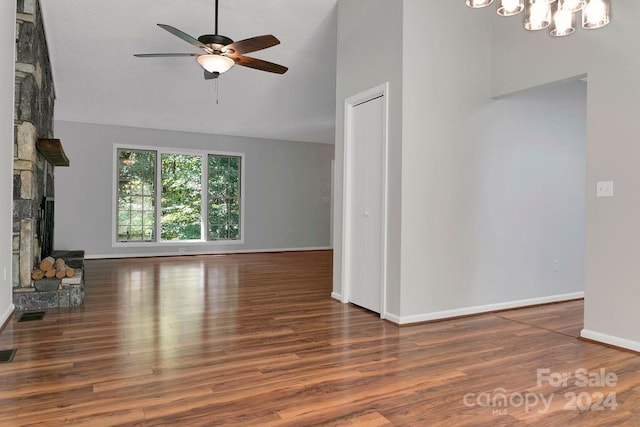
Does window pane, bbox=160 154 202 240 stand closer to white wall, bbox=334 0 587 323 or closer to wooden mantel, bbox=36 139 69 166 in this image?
wooden mantel, bbox=36 139 69 166

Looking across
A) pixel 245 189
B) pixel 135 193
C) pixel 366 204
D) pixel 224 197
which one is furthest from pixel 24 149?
pixel 245 189

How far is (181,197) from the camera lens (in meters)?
8.80

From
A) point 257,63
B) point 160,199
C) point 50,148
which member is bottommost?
point 160,199

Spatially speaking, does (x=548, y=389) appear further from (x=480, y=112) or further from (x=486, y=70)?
(x=486, y=70)

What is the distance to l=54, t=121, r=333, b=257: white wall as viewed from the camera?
795 centimetres

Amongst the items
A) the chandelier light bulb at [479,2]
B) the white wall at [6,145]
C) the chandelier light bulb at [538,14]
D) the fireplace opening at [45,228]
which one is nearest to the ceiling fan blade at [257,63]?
the white wall at [6,145]

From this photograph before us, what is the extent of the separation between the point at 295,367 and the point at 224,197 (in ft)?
23.1

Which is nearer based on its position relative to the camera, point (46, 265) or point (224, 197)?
point (46, 265)

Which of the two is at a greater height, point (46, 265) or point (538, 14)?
point (538, 14)

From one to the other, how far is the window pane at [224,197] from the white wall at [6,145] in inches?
215

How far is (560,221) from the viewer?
448 cm

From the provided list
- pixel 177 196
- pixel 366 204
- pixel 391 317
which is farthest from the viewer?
pixel 177 196

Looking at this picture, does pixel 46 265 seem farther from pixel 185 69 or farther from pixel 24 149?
pixel 185 69

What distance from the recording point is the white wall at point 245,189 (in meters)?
7.95
